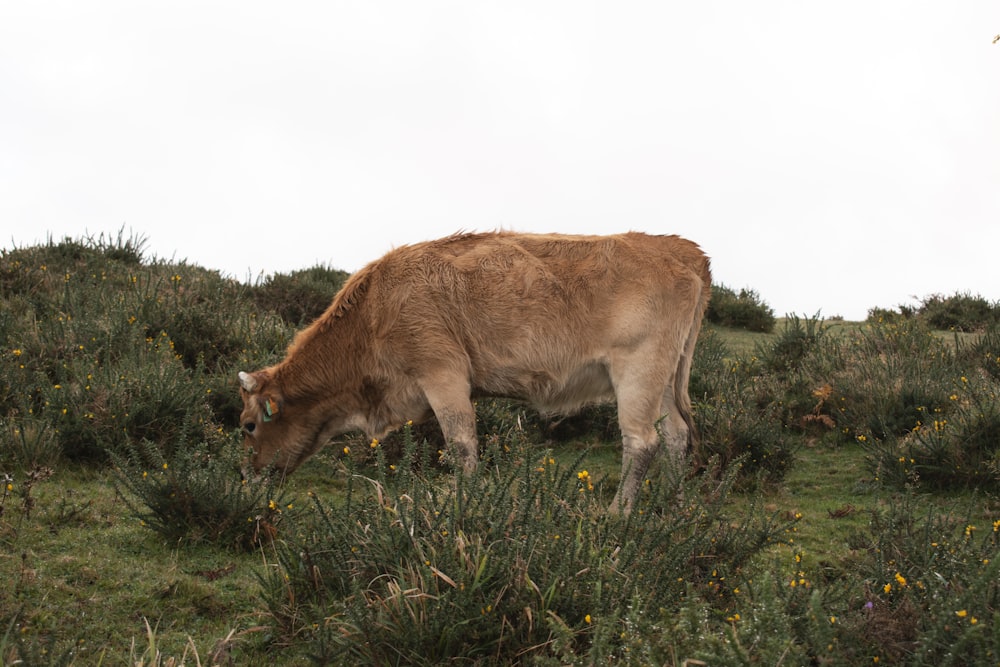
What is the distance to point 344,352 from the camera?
7520 mm

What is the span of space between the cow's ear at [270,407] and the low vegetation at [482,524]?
1.71 feet

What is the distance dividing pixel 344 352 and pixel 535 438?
2.64 meters

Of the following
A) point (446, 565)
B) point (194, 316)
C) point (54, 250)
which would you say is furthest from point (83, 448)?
point (54, 250)

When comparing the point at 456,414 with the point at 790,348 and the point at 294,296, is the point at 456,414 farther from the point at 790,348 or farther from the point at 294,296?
the point at 294,296

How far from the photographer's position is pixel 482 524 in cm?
459

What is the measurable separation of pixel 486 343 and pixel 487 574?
3.26 metres

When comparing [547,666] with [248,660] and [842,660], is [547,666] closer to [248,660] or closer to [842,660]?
[842,660]

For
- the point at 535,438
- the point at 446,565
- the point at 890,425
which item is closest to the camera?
the point at 446,565

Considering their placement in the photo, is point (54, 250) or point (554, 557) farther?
point (54, 250)

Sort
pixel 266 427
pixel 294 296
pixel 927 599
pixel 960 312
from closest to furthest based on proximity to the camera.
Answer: pixel 927 599 < pixel 266 427 < pixel 294 296 < pixel 960 312

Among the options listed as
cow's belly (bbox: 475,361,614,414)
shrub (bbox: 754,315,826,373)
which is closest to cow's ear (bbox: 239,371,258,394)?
cow's belly (bbox: 475,361,614,414)

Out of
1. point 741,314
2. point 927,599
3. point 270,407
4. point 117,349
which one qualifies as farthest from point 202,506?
point 741,314

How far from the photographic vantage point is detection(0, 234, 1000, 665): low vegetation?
4031 millimetres

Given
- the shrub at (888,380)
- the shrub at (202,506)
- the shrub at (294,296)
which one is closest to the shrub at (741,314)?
the shrub at (888,380)
